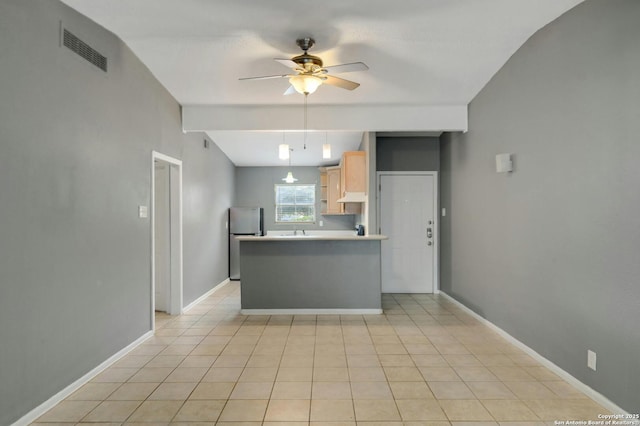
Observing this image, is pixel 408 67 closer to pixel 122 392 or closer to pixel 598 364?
pixel 598 364

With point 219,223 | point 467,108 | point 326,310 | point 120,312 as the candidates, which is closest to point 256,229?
point 219,223

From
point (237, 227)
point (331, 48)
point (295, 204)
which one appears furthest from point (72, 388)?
point (295, 204)

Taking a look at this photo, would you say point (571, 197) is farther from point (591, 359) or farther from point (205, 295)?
point (205, 295)

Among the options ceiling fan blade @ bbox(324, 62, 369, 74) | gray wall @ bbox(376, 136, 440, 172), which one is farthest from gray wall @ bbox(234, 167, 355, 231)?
ceiling fan blade @ bbox(324, 62, 369, 74)

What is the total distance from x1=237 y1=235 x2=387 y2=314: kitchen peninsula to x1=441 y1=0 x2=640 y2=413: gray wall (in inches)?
57.2

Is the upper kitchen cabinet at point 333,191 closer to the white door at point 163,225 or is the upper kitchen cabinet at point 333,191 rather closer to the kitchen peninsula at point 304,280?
the kitchen peninsula at point 304,280

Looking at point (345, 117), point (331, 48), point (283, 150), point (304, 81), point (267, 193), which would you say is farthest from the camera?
point (267, 193)

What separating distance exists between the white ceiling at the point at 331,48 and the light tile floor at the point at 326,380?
251 centimetres

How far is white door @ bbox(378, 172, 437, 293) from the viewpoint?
5820 millimetres

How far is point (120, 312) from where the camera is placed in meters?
3.34

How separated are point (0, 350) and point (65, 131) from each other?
149 cm

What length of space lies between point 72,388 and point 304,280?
2.58 metres

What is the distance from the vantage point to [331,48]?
131 inches

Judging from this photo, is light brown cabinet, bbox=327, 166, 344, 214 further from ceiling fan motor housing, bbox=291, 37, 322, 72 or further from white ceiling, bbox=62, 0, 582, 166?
ceiling fan motor housing, bbox=291, 37, 322, 72
